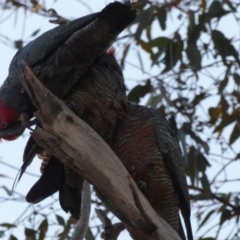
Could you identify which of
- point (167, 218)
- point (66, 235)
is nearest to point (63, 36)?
point (167, 218)

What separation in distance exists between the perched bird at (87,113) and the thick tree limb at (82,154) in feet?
1.53

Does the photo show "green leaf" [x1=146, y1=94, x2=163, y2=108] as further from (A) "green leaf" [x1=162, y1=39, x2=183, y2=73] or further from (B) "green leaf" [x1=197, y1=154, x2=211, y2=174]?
(B) "green leaf" [x1=197, y1=154, x2=211, y2=174]

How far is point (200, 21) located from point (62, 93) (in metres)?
1.71

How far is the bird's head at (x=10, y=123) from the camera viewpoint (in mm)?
3941

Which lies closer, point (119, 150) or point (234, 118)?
point (119, 150)

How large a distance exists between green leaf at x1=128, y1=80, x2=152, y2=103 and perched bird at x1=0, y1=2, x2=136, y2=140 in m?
1.21

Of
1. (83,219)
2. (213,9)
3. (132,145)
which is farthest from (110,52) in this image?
(213,9)

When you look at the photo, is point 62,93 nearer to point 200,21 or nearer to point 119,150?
point 119,150

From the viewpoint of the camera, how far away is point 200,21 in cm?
547

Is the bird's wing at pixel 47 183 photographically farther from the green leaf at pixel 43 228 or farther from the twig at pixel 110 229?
the green leaf at pixel 43 228

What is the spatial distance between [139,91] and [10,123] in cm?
153

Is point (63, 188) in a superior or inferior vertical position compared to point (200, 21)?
inferior

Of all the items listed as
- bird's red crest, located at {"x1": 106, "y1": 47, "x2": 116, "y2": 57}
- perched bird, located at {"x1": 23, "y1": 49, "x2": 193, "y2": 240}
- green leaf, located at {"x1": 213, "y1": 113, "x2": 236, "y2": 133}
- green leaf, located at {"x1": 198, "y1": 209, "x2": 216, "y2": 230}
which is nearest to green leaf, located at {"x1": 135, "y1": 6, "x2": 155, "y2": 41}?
green leaf, located at {"x1": 213, "y1": 113, "x2": 236, "y2": 133}

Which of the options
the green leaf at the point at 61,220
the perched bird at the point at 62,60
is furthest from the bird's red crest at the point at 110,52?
the green leaf at the point at 61,220
